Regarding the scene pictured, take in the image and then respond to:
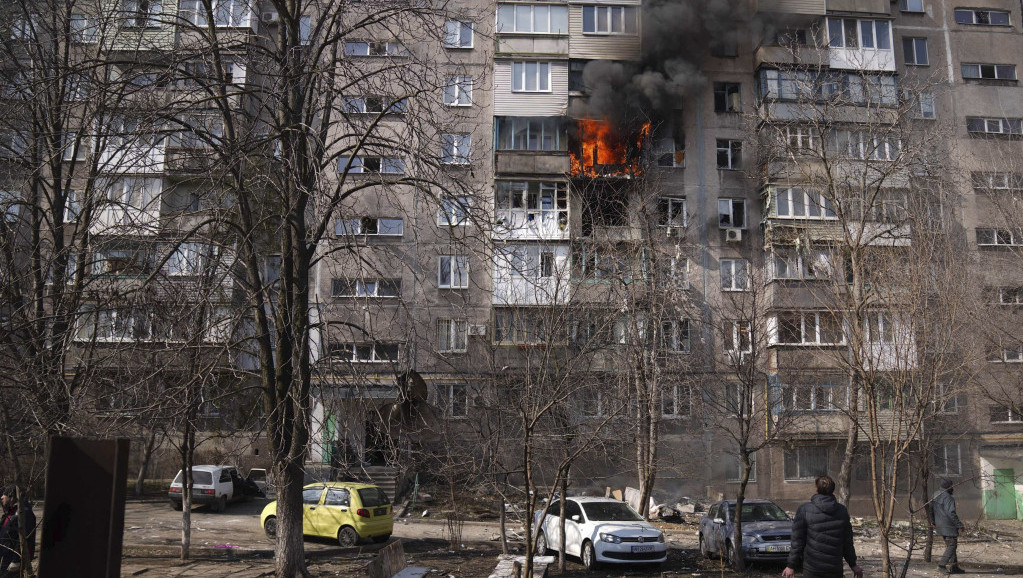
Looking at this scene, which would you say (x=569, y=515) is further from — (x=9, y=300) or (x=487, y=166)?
(x=487, y=166)

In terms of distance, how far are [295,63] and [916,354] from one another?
1077 centimetres

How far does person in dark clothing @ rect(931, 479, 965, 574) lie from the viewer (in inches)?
612

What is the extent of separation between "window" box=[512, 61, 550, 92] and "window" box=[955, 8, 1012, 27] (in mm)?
20547

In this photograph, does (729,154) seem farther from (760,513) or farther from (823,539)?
(823,539)

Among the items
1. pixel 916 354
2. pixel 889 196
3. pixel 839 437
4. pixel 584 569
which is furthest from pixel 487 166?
pixel 916 354

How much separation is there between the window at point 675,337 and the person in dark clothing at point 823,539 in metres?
12.7

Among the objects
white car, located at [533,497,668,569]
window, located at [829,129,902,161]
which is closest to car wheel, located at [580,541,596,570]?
white car, located at [533,497,668,569]

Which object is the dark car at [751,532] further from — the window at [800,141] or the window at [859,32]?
the window at [859,32]

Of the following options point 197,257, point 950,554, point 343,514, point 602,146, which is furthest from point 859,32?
point 197,257

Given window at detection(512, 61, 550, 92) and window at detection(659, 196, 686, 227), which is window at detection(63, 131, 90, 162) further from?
window at detection(659, 196, 686, 227)

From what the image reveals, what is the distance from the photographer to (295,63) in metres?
11.1

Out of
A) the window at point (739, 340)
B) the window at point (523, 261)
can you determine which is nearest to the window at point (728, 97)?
the window at point (739, 340)

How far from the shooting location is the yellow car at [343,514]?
18125 mm

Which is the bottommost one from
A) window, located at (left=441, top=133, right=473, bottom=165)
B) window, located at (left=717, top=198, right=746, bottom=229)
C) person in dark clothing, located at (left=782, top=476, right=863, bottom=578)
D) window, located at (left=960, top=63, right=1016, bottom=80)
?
person in dark clothing, located at (left=782, top=476, right=863, bottom=578)
